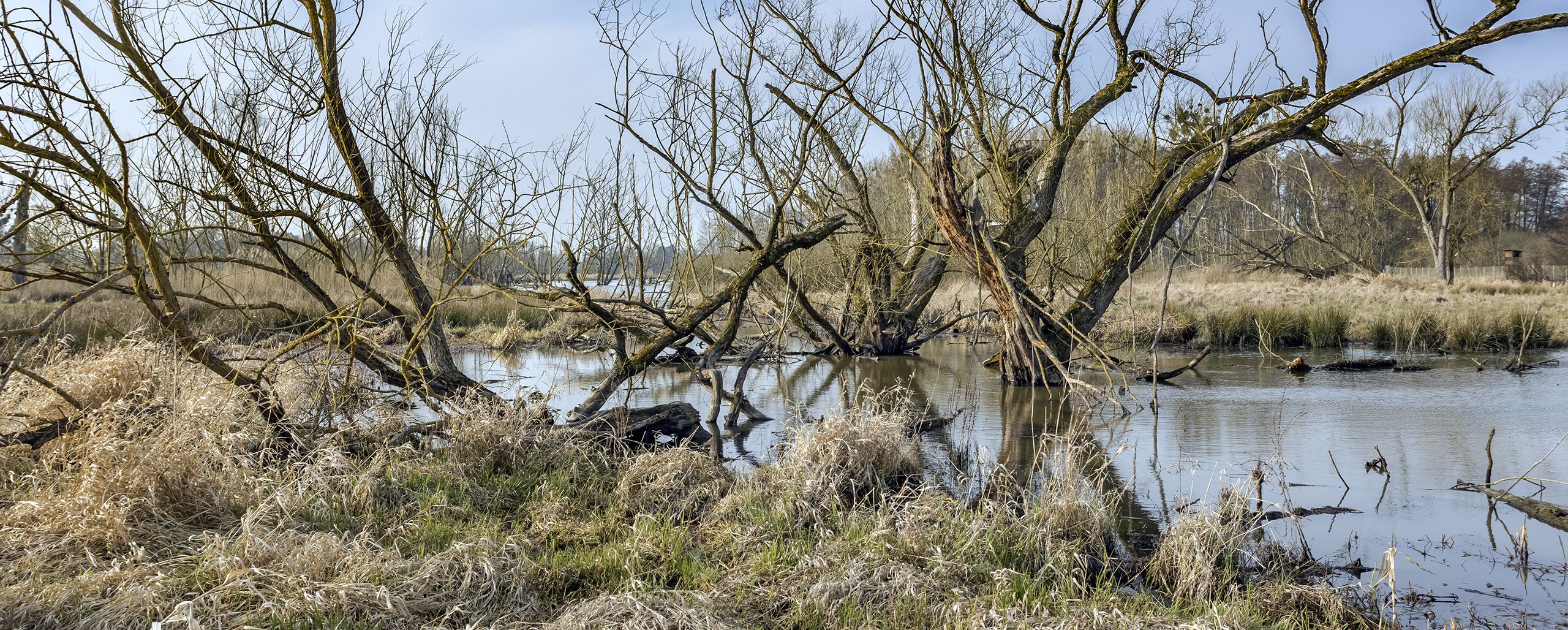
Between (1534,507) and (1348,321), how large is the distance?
12.2m

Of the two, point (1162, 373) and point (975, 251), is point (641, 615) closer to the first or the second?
point (975, 251)

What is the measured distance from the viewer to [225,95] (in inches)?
256

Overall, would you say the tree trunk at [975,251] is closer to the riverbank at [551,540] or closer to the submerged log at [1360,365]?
the riverbank at [551,540]

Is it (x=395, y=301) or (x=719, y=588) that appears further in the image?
(x=395, y=301)

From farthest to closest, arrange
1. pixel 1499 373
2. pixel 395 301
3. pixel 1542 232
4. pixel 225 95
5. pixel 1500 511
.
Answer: pixel 1542 232 → pixel 395 301 → pixel 1499 373 → pixel 225 95 → pixel 1500 511

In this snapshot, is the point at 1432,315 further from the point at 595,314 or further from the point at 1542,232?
the point at 1542,232

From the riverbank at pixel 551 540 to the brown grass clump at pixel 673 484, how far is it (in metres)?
0.02

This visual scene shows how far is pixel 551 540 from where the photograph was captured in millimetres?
4680

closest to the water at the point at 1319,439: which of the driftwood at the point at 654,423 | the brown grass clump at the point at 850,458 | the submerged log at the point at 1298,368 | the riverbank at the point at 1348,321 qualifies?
the submerged log at the point at 1298,368

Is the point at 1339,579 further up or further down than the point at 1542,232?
further down

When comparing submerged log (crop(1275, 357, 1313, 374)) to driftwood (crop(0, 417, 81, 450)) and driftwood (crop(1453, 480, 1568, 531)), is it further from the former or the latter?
driftwood (crop(0, 417, 81, 450))

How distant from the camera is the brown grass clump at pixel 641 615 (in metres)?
3.32

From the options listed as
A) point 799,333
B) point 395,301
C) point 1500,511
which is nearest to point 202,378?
point 1500,511

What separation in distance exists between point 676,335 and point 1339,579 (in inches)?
206
